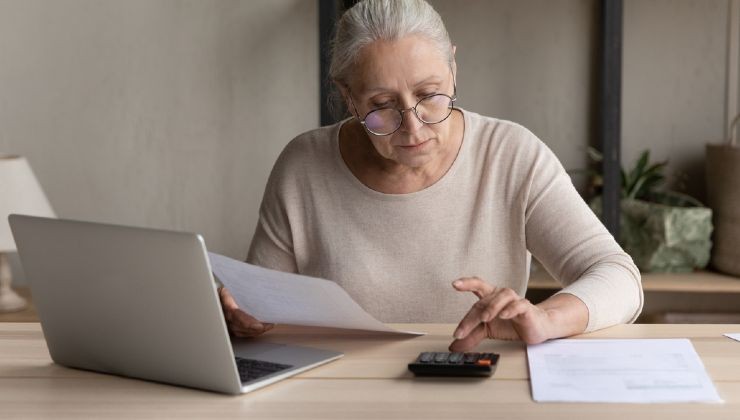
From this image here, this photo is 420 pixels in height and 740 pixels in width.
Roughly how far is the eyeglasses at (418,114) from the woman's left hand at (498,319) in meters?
0.40

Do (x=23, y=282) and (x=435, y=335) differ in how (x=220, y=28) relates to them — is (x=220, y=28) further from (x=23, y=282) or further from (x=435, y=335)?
(x=435, y=335)

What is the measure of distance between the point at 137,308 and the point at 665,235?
2095mm

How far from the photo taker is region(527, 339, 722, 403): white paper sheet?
1229 millimetres

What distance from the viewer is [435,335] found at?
5.12ft

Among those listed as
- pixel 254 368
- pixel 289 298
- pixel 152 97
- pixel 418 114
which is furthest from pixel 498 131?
pixel 152 97

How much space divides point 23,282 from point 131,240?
238cm

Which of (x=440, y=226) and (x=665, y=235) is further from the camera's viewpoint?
(x=665, y=235)

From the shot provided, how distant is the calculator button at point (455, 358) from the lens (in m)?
1.33

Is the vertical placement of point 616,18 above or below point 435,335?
above

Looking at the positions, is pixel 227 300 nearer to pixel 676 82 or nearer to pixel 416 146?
pixel 416 146

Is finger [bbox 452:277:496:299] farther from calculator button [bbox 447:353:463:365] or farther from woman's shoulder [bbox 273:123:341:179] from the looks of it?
woman's shoulder [bbox 273:123:341:179]

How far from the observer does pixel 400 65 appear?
1731 millimetres

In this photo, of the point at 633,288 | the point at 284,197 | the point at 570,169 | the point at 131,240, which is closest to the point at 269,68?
the point at 570,169

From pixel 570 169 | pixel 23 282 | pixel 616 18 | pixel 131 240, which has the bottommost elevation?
pixel 23 282
